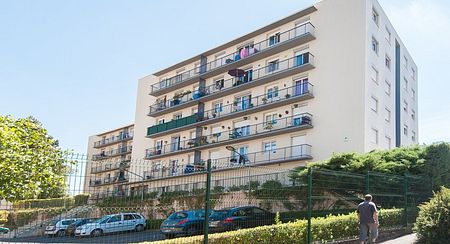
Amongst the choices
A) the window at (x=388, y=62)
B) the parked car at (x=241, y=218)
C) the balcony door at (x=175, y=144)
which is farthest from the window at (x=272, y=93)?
the parked car at (x=241, y=218)

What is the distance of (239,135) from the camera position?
36969mm

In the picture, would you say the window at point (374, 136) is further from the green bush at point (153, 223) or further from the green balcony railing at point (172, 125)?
the green bush at point (153, 223)

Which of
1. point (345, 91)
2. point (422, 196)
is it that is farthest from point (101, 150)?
point (422, 196)

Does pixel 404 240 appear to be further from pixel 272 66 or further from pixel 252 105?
pixel 272 66

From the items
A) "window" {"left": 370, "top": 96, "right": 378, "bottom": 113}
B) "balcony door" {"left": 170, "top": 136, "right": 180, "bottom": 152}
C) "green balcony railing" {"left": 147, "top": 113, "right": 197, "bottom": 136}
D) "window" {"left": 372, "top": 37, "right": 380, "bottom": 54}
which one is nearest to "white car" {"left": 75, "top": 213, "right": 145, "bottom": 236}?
"window" {"left": 370, "top": 96, "right": 378, "bottom": 113}

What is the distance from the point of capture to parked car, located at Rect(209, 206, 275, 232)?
11.4m

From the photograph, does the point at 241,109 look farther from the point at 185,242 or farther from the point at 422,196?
the point at 185,242

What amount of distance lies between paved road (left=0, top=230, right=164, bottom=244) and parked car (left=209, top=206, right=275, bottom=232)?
66.8 inches

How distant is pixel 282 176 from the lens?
13008 mm

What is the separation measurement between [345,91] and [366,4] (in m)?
6.47

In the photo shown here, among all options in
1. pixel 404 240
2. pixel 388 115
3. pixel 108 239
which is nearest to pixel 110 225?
pixel 108 239

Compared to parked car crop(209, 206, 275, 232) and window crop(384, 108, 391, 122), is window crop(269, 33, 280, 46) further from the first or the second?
parked car crop(209, 206, 275, 232)

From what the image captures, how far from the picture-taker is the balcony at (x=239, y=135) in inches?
1273

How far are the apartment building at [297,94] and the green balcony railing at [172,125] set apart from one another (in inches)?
4.6
